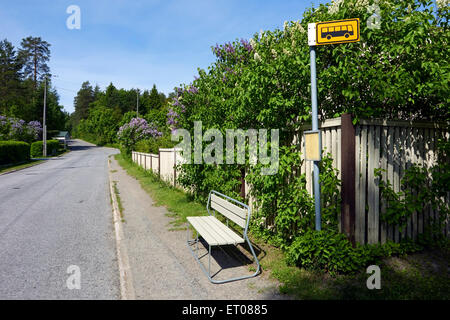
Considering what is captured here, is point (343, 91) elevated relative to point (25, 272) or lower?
elevated

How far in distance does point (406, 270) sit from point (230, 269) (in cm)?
226

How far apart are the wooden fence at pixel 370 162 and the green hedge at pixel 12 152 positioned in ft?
87.6

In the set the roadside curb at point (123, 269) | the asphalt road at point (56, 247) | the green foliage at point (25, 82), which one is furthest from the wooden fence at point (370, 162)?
the green foliage at point (25, 82)

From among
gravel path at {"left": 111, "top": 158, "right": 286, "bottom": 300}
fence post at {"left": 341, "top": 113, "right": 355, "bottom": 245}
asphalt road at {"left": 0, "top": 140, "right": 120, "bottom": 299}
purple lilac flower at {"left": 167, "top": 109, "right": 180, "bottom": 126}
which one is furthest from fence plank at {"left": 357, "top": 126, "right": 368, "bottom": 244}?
purple lilac flower at {"left": 167, "top": 109, "right": 180, "bottom": 126}

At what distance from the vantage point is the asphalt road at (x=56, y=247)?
357 cm

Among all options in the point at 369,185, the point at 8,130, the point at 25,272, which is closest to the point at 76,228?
the point at 25,272

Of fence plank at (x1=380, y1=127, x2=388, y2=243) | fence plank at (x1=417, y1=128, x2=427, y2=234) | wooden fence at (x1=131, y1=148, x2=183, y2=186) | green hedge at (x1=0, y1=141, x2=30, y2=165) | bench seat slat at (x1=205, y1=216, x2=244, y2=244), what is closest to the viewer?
bench seat slat at (x1=205, y1=216, x2=244, y2=244)

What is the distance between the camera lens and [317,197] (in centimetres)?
371

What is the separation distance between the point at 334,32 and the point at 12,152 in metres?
28.5

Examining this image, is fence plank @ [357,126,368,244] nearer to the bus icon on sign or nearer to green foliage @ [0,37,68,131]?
the bus icon on sign

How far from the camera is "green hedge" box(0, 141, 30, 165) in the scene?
75.5ft

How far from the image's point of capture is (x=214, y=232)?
13.8 ft

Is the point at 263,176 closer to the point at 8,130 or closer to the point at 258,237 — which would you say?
the point at 258,237

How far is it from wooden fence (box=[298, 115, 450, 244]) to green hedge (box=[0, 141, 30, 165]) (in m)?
26.7
